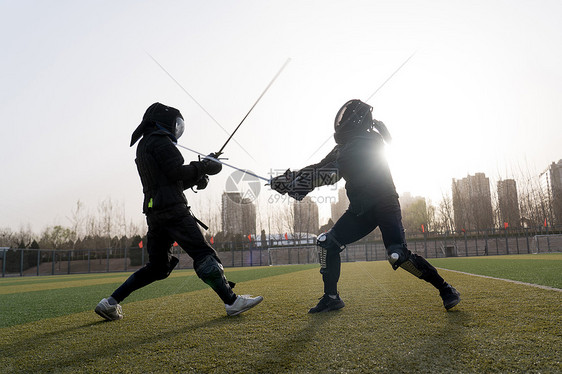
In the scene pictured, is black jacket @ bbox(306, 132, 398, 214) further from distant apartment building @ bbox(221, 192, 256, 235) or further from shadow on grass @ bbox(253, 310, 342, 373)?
distant apartment building @ bbox(221, 192, 256, 235)

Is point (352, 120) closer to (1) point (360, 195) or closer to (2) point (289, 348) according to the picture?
(1) point (360, 195)

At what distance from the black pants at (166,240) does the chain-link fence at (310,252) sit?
107ft

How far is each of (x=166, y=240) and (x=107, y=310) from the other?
842mm

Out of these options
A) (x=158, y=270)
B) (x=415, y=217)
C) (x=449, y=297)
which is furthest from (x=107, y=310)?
(x=415, y=217)

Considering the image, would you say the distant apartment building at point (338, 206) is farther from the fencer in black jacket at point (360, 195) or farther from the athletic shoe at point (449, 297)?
the athletic shoe at point (449, 297)

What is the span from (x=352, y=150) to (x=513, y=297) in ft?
7.06

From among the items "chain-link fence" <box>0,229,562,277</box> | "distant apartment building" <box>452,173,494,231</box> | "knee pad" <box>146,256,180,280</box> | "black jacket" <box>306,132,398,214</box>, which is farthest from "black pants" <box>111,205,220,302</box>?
"distant apartment building" <box>452,173,494,231</box>

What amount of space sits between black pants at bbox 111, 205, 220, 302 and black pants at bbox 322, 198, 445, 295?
114 centimetres

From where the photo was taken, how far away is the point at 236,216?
63.1 m

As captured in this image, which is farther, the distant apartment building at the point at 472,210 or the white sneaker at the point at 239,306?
the distant apartment building at the point at 472,210

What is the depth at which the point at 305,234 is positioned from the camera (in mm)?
57312

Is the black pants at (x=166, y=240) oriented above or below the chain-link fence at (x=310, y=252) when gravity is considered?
above

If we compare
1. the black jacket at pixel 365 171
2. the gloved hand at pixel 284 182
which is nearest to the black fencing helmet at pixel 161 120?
the gloved hand at pixel 284 182

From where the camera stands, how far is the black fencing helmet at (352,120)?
3.84 meters
